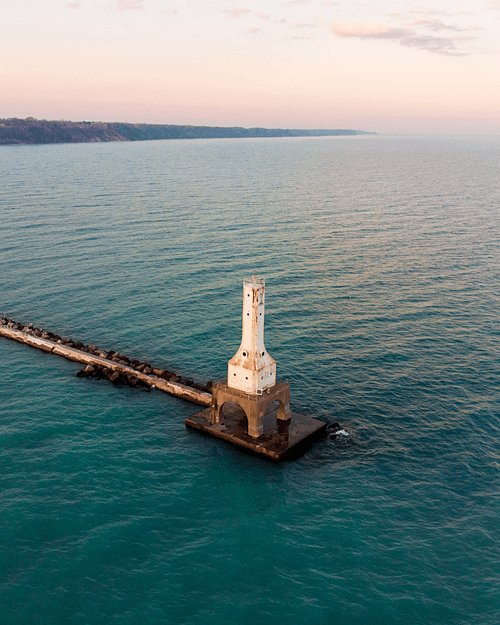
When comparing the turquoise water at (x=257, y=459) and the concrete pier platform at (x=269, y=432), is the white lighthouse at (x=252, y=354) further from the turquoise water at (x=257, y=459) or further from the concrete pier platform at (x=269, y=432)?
the turquoise water at (x=257, y=459)

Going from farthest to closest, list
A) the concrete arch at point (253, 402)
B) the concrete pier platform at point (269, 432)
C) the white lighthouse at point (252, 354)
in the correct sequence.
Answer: the concrete arch at point (253, 402), the white lighthouse at point (252, 354), the concrete pier platform at point (269, 432)

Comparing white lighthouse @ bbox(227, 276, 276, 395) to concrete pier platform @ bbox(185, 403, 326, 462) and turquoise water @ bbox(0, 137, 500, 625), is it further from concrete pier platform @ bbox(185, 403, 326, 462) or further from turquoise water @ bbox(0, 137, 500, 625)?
turquoise water @ bbox(0, 137, 500, 625)

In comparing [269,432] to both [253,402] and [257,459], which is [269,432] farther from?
[253,402]

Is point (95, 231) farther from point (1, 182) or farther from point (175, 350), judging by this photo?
point (1, 182)

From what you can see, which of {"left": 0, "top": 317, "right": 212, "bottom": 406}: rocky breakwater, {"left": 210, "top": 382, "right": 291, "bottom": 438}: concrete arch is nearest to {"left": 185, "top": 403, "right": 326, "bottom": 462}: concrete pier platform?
{"left": 210, "top": 382, "right": 291, "bottom": 438}: concrete arch

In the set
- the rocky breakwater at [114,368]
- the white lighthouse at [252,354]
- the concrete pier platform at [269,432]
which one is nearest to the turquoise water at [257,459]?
the concrete pier platform at [269,432]

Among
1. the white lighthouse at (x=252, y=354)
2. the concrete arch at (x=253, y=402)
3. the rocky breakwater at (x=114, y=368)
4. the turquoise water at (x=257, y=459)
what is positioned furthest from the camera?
the rocky breakwater at (x=114, y=368)
